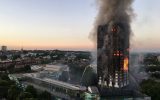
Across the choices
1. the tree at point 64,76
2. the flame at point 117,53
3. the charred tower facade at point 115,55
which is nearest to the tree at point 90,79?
the charred tower facade at point 115,55

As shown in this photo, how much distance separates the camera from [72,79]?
5053 cm

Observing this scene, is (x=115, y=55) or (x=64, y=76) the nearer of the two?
(x=115, y=55)

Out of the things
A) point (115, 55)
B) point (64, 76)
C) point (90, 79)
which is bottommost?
point (64, 76)

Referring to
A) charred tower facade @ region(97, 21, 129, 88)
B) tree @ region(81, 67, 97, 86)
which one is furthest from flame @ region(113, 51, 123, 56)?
tree @ region(81, 67, 97, 86)


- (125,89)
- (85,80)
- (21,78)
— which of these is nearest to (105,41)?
(125,89)

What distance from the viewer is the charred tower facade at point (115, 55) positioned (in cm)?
3375

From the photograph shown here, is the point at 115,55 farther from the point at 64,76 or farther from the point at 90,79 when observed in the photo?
the point at 64,76

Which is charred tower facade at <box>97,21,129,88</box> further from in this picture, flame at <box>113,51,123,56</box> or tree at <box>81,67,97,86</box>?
tree at <box>81,67,97,86</box>

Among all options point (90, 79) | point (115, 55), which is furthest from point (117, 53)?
point (90, 79)

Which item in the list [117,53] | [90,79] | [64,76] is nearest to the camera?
[117,53]

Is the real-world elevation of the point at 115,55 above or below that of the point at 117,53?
below

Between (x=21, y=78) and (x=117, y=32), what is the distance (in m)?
23.0

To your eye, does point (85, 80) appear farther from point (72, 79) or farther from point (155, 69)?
point (155, 69)

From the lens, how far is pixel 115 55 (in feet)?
113
